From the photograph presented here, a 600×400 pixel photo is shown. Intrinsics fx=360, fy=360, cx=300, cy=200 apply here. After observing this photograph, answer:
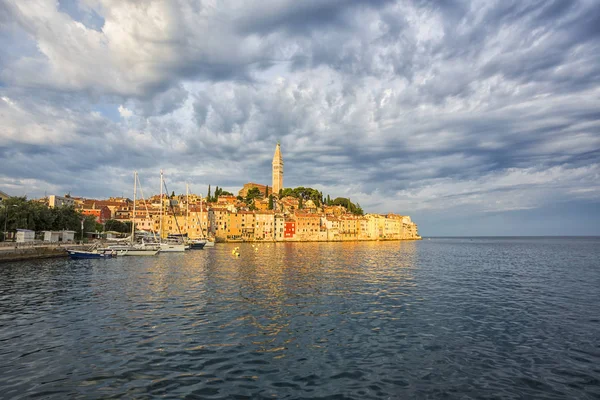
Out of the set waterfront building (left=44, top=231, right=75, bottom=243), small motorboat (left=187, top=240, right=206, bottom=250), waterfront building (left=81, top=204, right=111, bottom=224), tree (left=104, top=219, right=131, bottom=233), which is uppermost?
waterfront building (left=81, top=204, right=111, bottom=224)

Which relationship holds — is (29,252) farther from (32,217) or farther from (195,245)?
(195,245)

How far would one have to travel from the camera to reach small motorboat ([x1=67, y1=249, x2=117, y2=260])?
5044 cm

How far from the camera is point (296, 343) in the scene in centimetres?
1360

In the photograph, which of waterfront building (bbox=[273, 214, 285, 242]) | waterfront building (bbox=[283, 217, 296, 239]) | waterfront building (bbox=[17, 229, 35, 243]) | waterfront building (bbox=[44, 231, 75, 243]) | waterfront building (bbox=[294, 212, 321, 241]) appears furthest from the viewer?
waterfront building (bbox=[294, 212, 321, 241])

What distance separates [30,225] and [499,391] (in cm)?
6812

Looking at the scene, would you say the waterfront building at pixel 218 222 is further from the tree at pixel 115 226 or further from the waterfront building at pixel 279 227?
the tree at pixel 115 226

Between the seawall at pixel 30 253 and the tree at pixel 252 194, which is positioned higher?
the tree at pixel 252 194

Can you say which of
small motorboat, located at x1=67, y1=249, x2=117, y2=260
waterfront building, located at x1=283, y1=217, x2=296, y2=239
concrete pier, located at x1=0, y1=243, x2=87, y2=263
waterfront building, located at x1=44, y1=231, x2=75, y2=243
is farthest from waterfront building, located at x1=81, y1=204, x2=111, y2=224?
small motorboat, located at x1=67, y1=249, x2=117, y2=260

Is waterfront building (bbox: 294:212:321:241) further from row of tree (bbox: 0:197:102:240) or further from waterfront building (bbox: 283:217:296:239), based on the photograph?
row of tree (bbox: 0:197:102:240)

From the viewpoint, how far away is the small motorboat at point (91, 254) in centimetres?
5044

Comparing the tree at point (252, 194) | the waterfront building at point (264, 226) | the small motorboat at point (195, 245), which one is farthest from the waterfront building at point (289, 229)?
the small motorboat at point (195, 245)

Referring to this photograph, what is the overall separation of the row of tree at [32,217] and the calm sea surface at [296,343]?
38.4m

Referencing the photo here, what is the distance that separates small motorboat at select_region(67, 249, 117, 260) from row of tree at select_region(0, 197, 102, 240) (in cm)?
1247

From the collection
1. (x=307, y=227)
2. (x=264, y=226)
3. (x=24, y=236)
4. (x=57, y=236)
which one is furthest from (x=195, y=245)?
(x=307, y=227)
